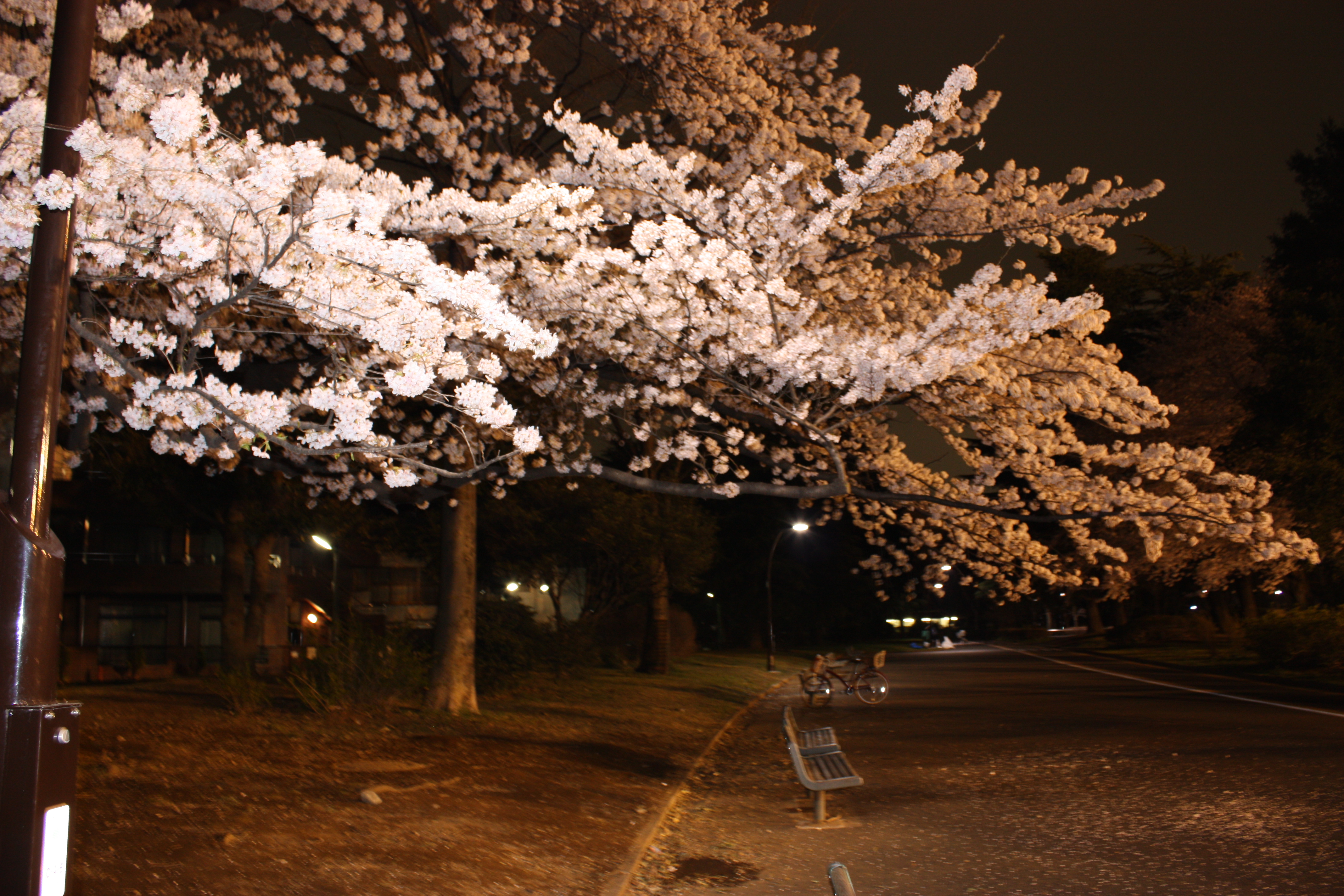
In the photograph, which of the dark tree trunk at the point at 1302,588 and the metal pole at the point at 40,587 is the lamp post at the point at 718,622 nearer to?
the dark tree trunk at the point at 1302,588

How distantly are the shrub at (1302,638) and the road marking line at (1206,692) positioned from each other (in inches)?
121

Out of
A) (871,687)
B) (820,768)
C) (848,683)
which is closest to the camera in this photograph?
(820,768)

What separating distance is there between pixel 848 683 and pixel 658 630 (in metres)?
7.28

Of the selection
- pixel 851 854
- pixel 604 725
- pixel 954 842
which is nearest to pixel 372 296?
pixel 851 854

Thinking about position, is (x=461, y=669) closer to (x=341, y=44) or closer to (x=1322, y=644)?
(x=341, y=44)

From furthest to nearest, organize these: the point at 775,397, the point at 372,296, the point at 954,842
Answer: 1. the point at 775,397
2. the point at 954,842
3. the point at 372,296

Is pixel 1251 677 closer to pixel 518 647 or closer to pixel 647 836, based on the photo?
pixel 518 647

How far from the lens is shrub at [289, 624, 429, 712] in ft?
41.4

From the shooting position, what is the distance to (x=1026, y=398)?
38.8 ft

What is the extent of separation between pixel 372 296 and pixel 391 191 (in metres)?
1.85

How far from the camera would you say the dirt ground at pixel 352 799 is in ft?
18.9

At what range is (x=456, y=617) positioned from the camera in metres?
14.0

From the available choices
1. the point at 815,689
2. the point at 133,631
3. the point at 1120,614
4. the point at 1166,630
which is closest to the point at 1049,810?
the point at 815,689

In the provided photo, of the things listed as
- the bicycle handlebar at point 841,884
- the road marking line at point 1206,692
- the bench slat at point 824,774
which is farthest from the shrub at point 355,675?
the road marking line at point 1206,692
